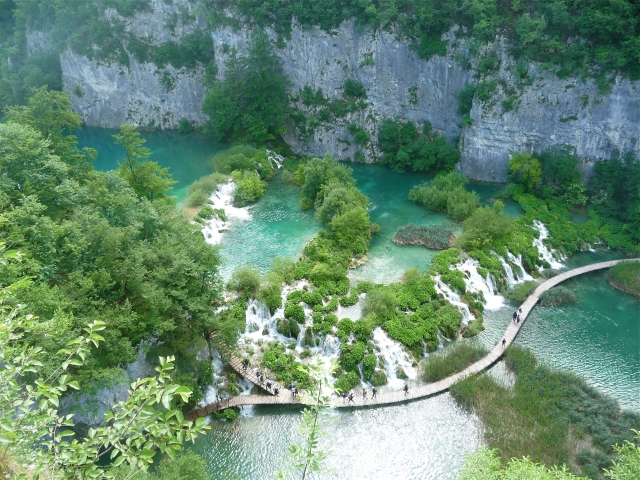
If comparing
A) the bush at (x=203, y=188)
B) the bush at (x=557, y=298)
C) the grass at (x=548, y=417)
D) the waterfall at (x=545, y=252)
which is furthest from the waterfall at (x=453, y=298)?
the bush at (x=203, y=188)

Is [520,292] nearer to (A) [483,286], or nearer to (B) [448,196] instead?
(A) [483,286]

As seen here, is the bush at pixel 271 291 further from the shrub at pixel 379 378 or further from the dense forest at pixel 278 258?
the shrub at pixel 379 378

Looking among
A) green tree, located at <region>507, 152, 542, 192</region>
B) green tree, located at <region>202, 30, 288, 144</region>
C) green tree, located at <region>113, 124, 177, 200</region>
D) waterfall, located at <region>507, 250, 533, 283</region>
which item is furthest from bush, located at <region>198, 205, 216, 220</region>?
green tree, located at <region>507, 152, 542, 192</region>

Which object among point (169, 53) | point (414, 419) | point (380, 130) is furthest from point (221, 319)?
point (169, 53)

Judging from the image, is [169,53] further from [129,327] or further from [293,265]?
[129,327]

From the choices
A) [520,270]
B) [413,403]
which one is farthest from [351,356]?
[520,270]

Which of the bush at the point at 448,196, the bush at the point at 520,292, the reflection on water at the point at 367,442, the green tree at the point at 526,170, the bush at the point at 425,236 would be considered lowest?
the reflection on water at the point at 367,442
